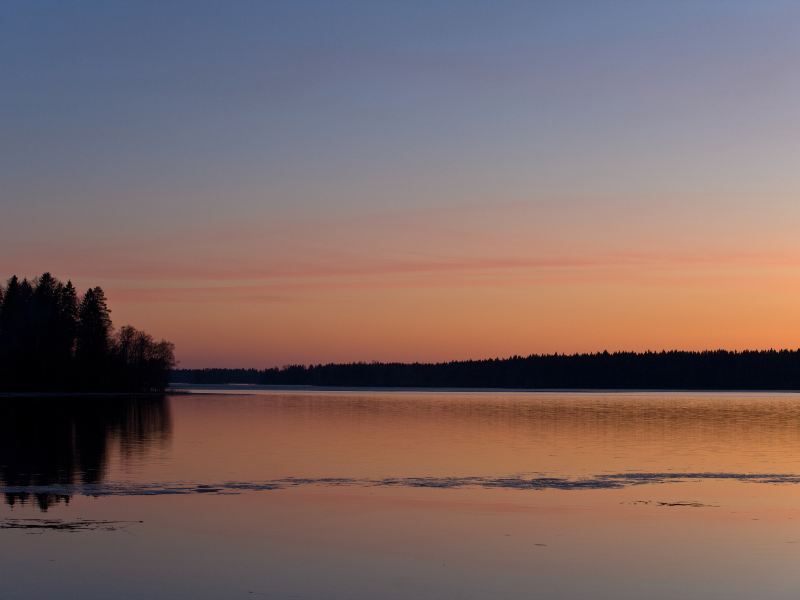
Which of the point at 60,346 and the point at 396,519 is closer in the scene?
the point at 396,519

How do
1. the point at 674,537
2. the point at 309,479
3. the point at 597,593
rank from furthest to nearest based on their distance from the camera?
the point at 309,479 → the point at 674,537 → the point at 597,593

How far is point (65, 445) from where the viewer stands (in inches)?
2077

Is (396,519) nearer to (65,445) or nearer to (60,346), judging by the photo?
(65,445)

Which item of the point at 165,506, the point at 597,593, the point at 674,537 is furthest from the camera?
the point at 165,506

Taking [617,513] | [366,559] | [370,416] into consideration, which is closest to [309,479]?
[617,513]

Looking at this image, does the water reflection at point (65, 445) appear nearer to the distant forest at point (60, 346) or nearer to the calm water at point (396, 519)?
the calm water at point (396, 519)

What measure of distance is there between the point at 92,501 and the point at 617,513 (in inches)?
634

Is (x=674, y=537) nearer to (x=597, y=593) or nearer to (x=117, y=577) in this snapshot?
(x=597, y=593)

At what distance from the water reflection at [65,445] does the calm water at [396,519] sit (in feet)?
0.72

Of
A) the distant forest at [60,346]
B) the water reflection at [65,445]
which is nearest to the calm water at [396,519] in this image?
the water reflection at [65,445]

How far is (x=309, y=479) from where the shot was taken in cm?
3738

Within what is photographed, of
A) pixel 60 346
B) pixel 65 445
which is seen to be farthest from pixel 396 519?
pixel 60 346

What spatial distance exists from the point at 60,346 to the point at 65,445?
4836 inches

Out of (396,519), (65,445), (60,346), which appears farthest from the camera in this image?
(60,346)
